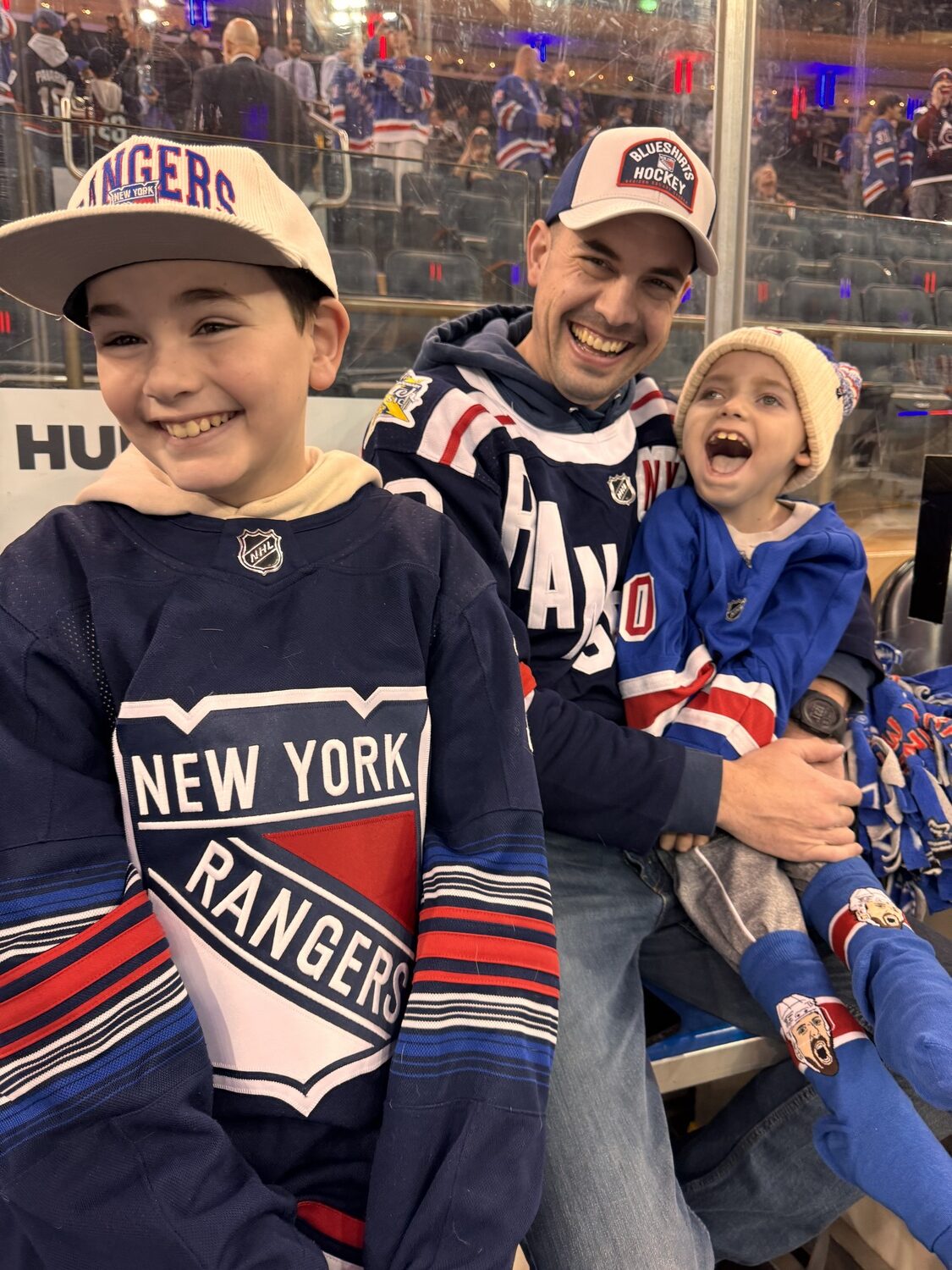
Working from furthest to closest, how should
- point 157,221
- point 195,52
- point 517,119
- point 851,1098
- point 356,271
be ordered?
point 517,119 < point 356,271 < point 195,52 < point 851,1098 < point 157,221

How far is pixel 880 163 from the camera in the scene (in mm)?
2346

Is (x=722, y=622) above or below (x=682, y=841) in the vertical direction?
above

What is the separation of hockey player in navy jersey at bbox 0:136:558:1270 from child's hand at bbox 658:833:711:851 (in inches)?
17.1

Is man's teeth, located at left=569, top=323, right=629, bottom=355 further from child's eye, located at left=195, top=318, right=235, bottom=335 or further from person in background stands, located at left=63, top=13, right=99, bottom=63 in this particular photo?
person in background stands, located at left=63, top=13, right=99, bottom=63

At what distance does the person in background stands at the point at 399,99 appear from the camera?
192 centimetres

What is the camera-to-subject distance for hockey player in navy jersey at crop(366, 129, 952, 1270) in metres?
1.29

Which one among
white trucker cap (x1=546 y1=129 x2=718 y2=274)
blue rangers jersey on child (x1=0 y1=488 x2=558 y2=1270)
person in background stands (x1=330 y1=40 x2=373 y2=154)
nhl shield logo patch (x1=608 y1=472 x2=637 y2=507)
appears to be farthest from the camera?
person in background stands (x1=330 y1=40 x2=373 y2=154)

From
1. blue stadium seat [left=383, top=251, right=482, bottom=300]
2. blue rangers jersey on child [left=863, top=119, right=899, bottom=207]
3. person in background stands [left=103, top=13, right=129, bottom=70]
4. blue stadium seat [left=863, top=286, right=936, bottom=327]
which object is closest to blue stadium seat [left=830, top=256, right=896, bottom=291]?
blue stadium seat [left=863, top=286, right=936, bottom=327]

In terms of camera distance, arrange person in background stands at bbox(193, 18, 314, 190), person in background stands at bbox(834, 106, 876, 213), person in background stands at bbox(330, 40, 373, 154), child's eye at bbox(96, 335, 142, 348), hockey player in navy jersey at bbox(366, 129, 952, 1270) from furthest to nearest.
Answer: person in background stands at bbox(834, 106, 876, 213)
person in background stands at bbox(330, 40, 373, 154)
person in background stands at bbox(193, 18, 314, 190)
hockey player in navy jersey at bbox(366, 129, 952, 1270)
child's eye at bbox(96, 335, 142, 348)

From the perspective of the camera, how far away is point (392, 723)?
3.04 ft

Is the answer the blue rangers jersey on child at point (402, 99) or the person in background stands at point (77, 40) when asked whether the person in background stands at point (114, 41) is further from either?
the blue rangers jersey on child at point (402, 99)

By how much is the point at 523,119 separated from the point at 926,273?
108 centimetres

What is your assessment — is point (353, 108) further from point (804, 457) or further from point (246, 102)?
point (804, 457)

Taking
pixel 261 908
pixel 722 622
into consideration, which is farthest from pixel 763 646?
pixel 261 908
